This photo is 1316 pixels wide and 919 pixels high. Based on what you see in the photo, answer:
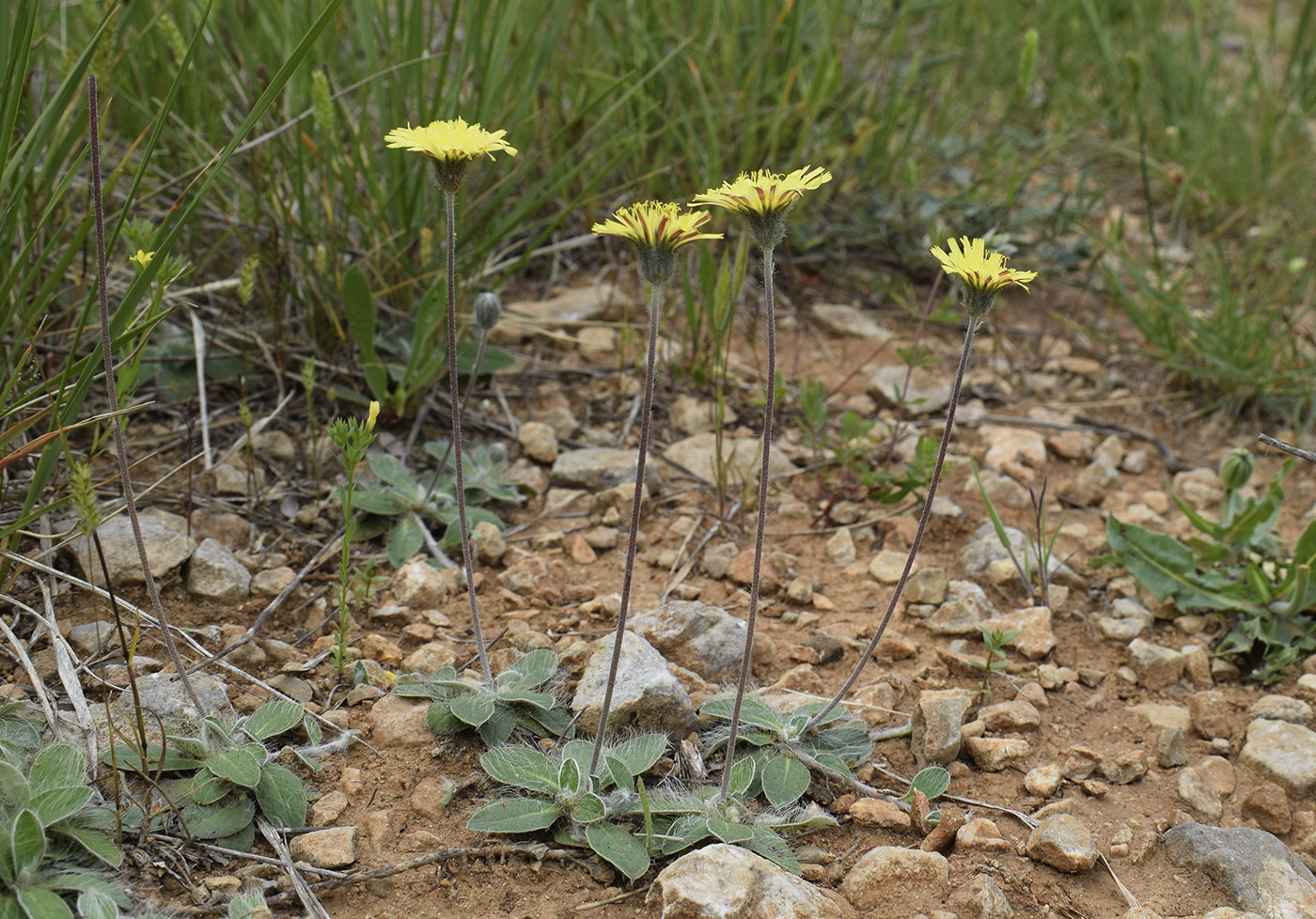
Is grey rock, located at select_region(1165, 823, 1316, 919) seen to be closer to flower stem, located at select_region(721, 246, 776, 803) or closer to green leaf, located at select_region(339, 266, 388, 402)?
flower stem, located at select_region(721, 246, 776, 803)

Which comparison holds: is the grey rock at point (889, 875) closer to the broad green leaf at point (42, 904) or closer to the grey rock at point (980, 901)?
the grey rock at point (980, 901)

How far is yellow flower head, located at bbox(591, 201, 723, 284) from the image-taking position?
1.24 metres

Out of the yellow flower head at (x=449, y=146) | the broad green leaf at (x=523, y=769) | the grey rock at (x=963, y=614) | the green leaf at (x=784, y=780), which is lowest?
the grey rock at (x=963, y=614)

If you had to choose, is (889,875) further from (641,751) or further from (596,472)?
(596,472)

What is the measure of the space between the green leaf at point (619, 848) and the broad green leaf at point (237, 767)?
0.47 metres

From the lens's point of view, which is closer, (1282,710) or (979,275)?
(979,275)

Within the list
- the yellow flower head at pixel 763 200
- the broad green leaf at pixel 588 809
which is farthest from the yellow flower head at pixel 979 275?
the broad green leaf at pixel 588 809

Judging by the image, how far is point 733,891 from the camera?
1.32m

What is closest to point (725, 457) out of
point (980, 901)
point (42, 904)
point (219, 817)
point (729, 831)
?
point (729, 831)

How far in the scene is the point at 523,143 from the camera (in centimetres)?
304

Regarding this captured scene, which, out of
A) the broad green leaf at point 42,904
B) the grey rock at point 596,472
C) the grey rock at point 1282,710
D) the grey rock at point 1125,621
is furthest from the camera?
the grey rock at point 596,472

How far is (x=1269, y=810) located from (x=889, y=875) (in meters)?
0.69

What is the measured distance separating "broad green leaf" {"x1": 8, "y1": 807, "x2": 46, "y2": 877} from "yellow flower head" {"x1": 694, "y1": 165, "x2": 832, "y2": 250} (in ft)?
3.68

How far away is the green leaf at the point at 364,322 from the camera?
2.31m
